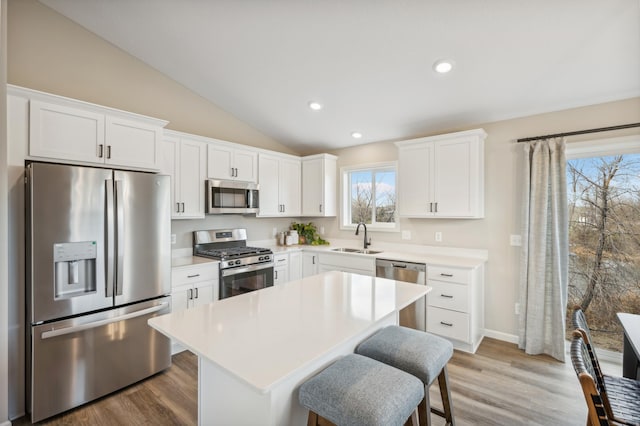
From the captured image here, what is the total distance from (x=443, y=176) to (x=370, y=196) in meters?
1.30

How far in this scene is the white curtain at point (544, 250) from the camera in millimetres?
2934

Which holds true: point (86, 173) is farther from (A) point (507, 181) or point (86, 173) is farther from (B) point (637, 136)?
(B) point (637, 136)

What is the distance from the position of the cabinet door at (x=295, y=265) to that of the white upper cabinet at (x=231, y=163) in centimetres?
119

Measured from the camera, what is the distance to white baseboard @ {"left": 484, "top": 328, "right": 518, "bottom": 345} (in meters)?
3.30

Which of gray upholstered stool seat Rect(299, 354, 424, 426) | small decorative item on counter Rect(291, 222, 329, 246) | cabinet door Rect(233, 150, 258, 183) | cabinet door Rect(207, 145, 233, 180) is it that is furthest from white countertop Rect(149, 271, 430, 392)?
small decorative item on counter Rect(291, 222, 329, 246)

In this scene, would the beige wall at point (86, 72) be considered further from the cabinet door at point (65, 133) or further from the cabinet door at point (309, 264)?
the cabinet door at point (309, 264)

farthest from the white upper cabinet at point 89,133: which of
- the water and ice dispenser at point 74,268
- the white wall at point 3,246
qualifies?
the water and ice dispenser at point 74,268

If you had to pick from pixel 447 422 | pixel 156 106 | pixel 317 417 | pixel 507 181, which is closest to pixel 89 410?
pixel 317 417

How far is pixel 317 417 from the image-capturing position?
1269 mm

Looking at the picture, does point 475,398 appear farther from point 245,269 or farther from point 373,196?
point 373,196

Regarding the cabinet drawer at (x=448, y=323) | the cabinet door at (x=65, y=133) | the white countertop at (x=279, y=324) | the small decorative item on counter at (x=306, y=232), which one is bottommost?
the cabinet drawer at (x=448, y=323)

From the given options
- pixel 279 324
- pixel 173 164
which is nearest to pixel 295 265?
pixel 173 164

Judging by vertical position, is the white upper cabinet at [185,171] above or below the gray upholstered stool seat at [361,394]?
above

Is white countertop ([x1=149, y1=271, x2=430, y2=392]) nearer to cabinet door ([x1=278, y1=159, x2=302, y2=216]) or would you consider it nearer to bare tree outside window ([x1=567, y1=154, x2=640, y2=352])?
bare tree outside window ([x1=567, y1=154, x2=640, y2=352])
